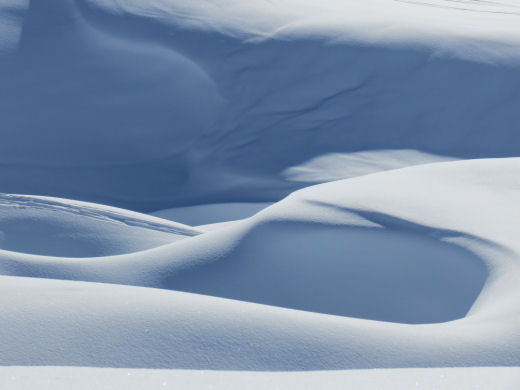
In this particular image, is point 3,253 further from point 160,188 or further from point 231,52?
point 231,52

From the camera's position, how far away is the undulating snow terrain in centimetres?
141

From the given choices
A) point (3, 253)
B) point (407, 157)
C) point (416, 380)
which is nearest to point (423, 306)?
point (416, 380)

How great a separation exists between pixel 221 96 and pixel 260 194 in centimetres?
62

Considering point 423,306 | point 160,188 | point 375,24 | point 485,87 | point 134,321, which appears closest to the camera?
point 134,321

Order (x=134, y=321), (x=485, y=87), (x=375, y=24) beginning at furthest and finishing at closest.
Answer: (x=375, y=24), (x=485, y=87), (x=134, y=321)

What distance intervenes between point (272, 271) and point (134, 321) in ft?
2.39

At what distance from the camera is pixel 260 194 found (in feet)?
11.3

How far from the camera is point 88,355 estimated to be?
4.44 feet

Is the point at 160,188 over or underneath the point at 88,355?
over

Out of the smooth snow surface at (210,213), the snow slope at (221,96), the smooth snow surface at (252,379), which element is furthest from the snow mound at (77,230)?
the smooth snow surface at (252,379)

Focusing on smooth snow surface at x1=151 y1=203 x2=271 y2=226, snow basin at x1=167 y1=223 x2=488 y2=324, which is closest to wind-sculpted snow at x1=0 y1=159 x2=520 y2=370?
snow basin at x1=167 y1=223 x2=488 y2=324

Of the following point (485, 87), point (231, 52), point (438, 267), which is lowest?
point (438, 267)

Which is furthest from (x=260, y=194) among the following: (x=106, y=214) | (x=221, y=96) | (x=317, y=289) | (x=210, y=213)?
(x=317, y=289)

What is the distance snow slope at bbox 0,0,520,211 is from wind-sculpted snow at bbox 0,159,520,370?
1.12 m
